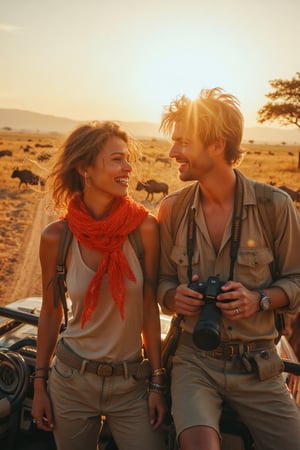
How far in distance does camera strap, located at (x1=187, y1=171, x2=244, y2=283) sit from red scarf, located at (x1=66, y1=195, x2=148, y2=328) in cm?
26

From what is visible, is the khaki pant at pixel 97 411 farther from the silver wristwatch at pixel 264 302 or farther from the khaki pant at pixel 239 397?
the silver wristwatch at pixel 264 302

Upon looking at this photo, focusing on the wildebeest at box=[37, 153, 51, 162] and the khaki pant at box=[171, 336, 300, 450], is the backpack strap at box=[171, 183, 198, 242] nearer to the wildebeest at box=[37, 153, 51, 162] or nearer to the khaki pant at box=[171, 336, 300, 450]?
the khaki pant at box=[171, 336, 300, 450]

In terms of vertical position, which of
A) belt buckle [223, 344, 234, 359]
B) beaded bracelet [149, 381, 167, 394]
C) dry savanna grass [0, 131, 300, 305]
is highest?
belt buckle [223, 344, 234, 359]

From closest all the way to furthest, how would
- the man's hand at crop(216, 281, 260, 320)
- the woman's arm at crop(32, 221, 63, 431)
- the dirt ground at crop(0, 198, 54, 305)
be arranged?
the man's hand at crop(216, 281, 260, 320) → the woman's arm at crop(32, 221, 63, 431) → the dirt ground at crop(0, 198, 54, 305)

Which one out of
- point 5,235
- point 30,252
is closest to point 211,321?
point 30,252

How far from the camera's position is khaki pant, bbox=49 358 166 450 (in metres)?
2.57

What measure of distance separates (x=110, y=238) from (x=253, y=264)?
2.46 feet

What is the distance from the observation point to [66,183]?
299 centimetres

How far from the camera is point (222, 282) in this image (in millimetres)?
2588

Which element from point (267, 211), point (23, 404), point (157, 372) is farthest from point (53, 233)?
point (267, 211)

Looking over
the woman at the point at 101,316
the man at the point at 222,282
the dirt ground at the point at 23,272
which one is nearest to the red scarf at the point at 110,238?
the woman at the point at 101,316

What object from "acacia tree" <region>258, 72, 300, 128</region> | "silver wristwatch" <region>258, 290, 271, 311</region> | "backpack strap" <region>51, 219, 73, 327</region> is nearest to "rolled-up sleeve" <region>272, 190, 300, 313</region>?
"silver wristwatch" <region>258, 290, 271, 311</region>

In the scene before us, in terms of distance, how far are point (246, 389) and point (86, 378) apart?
79 centimetres

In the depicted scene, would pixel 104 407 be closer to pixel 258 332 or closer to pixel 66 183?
pixel 258 332
